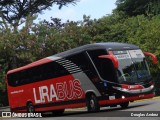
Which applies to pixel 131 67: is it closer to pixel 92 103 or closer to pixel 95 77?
pixel 95 77

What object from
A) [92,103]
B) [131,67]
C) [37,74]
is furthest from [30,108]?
[131,67]

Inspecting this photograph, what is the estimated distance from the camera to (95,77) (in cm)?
2108

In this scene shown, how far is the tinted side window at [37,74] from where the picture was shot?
922 inches

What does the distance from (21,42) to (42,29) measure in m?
2.70

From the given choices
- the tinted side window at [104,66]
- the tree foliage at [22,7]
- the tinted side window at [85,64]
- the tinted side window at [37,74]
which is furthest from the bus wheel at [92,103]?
the tree foliage at [22,7]

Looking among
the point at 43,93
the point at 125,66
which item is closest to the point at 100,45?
the point at 125,66

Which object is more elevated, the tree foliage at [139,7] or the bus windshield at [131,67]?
the tree foliage at [139,7]

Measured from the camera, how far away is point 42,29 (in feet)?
137

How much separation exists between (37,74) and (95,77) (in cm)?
529

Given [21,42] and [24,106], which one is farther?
[21,42]

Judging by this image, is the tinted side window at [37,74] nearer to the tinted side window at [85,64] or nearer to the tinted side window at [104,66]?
the tinted side window at [85,64]

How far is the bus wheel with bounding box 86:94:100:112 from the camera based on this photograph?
21047mm

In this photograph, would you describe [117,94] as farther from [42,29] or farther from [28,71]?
[42,29]

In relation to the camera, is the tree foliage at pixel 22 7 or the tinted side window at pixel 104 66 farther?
the tree foliage at pixel 22 7
